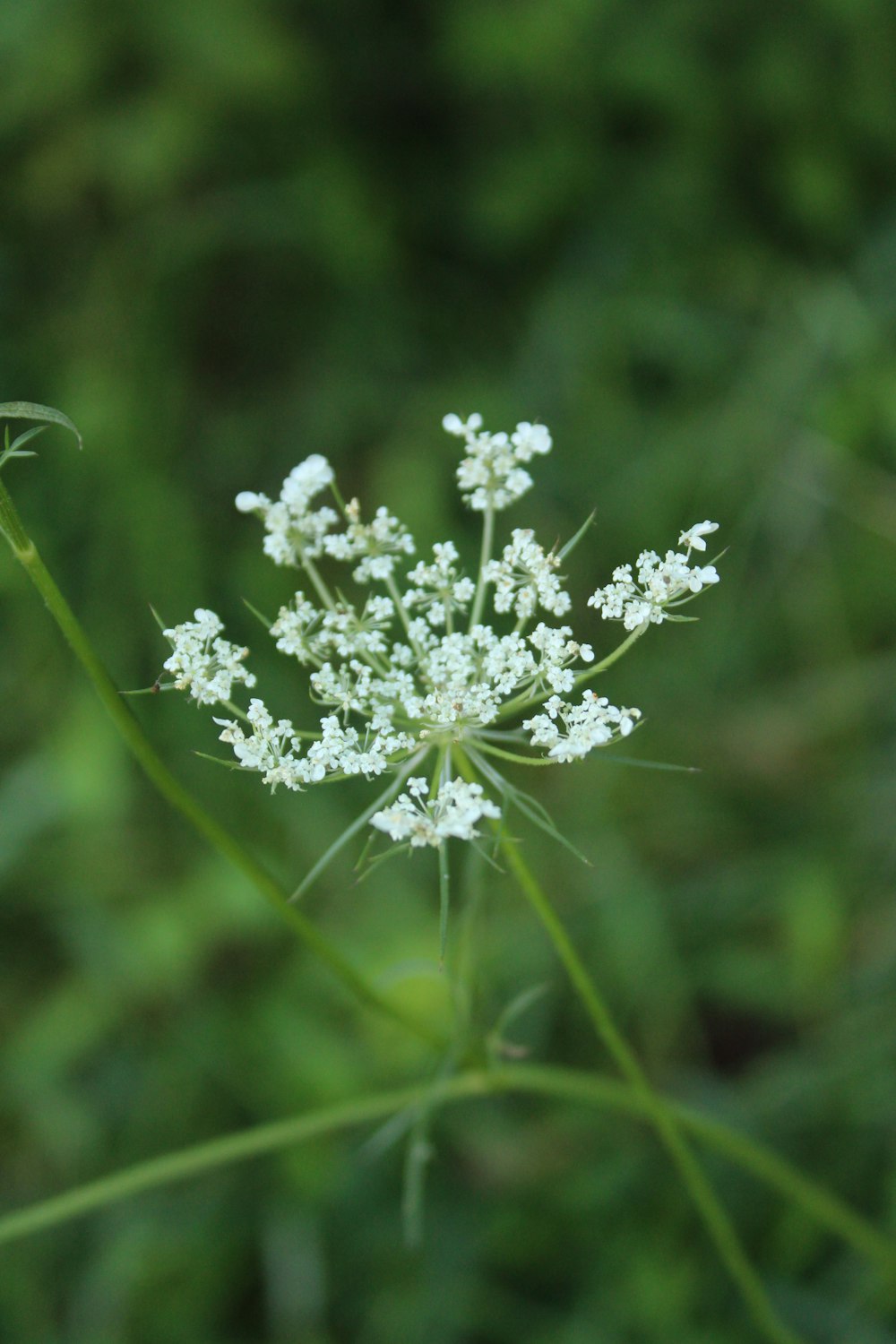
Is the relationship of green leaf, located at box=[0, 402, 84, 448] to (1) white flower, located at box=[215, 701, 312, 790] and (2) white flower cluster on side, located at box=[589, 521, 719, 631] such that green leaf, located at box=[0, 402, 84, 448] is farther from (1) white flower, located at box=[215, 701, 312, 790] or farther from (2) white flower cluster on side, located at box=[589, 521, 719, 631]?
(2) white flower cluster on side, located at box=[589, 521, 719, 631]

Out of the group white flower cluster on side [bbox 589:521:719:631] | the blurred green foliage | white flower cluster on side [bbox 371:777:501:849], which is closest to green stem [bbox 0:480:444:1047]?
white flower cluster on side [bbox 371:777:501:849]

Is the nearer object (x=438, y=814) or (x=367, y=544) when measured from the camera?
(x=438, y=814)

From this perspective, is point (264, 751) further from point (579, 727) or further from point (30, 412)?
point (30, 412)

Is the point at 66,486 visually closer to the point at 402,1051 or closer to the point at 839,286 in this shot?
the point at 402,1051

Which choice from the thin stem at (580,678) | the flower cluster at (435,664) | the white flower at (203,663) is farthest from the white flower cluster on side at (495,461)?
the white flower at (203,663)

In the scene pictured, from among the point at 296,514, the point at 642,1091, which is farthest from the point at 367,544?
the point at 642,1091

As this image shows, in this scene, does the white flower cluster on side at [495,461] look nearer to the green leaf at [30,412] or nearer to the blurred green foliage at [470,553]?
the green leaf at [30,412]

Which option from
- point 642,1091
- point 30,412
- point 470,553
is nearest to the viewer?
point 30,412

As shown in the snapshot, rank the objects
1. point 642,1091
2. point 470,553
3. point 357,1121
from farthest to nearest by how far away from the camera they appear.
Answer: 1. point 470,553
2. point 357,1121
3. point 642,1091
